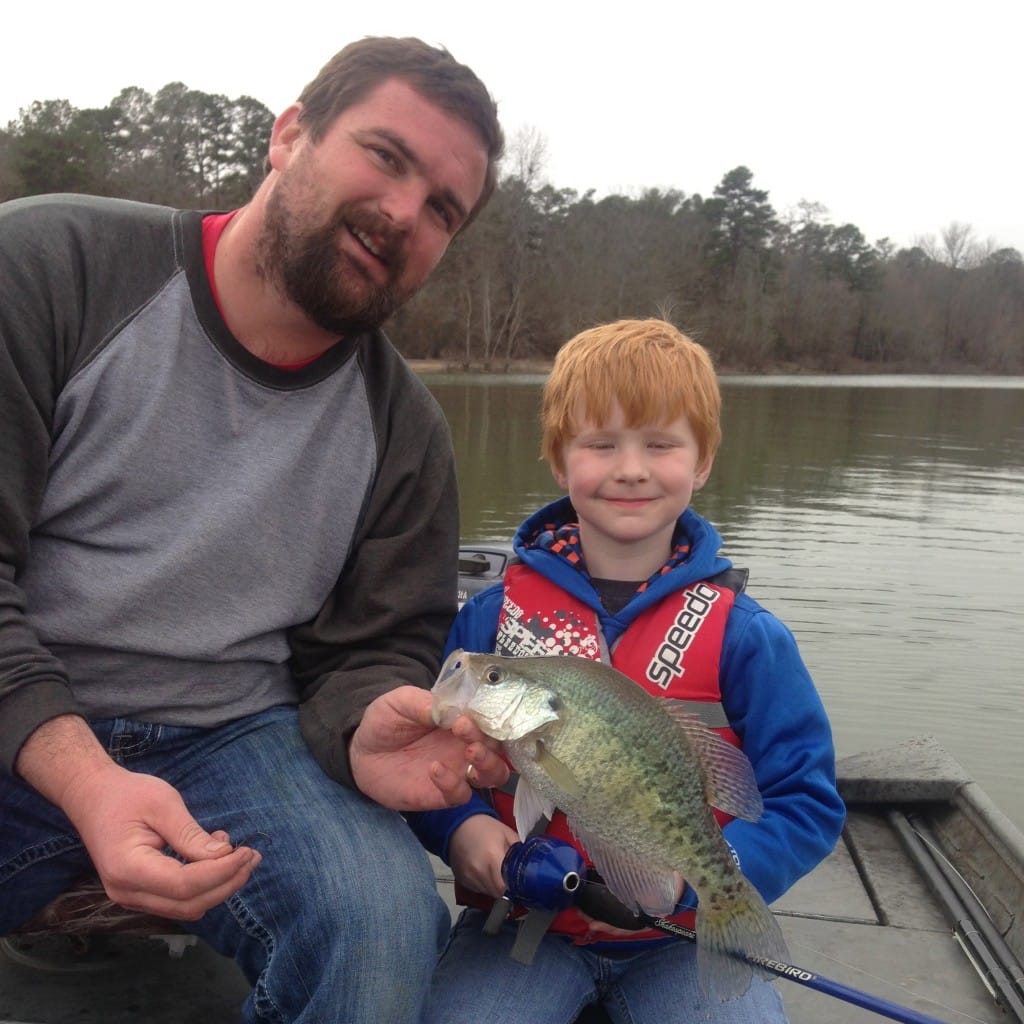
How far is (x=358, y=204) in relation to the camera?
2.87m

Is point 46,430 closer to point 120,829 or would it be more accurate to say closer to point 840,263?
point 120,829

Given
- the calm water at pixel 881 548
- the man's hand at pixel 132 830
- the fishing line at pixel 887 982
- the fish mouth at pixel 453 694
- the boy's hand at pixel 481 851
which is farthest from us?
the calm water at pixel 881 548

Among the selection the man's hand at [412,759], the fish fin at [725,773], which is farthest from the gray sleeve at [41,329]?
the fish fin at [725,773]

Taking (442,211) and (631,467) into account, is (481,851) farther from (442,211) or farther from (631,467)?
(442,211)

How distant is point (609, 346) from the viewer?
294 centimetres

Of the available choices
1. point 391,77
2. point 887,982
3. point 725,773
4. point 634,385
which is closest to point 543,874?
point 725,773

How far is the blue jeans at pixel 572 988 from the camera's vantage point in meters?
2.46

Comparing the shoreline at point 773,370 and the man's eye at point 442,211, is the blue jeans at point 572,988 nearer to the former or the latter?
the man's eye at point 442,211

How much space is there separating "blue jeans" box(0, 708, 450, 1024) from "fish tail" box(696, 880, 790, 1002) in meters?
0.58

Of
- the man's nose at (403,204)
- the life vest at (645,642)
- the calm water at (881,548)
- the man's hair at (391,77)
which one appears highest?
the man's hair at (391,77)

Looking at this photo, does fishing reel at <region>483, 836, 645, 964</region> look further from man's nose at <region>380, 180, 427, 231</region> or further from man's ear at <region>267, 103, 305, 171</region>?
man's ear at <region>267, 103, 305, 171</region>

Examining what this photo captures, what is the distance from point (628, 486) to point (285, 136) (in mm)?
1362

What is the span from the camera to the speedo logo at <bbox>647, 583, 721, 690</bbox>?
2.72 metres

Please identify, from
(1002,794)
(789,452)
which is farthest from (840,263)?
(1002,794)
